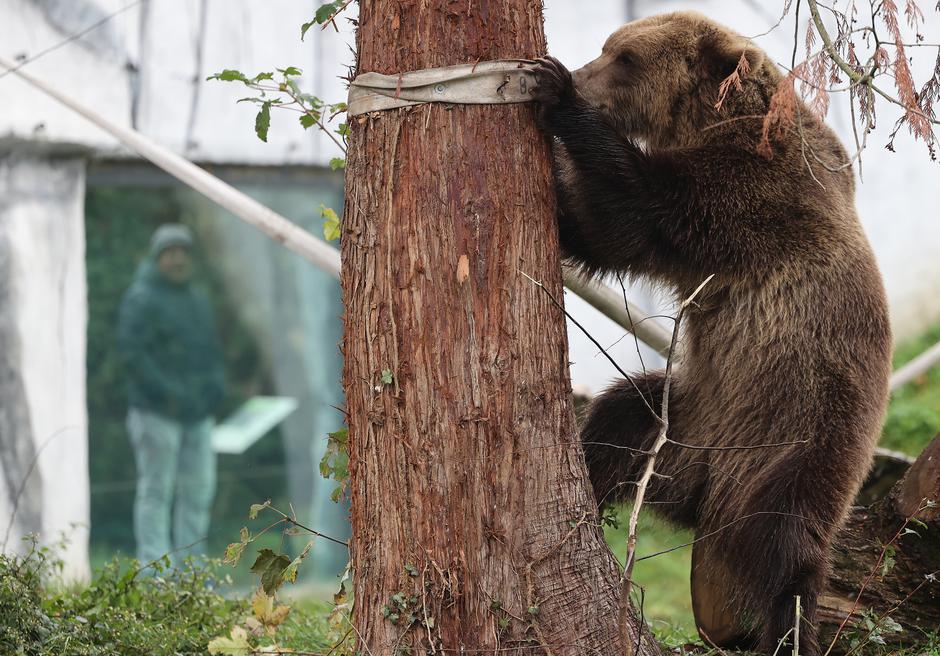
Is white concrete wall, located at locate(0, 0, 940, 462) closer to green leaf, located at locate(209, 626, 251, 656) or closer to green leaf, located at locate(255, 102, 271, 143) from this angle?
green leaf, located at locate(255, 102, 271, 143)

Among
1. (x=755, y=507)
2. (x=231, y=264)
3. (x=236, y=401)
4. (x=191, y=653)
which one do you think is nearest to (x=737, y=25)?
(x=231, y=264)

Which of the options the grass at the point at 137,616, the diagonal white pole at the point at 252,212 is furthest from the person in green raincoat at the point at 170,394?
the diagonal white pole at the point at 252,212

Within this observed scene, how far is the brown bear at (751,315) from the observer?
3436mm

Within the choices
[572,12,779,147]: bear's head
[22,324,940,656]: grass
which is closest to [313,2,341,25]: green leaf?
[572,12,779,147]: bear's head

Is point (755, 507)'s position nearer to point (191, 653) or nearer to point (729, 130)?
point (729, 130)

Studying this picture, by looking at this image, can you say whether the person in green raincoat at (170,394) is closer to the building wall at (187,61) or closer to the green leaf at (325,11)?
the building wall at (187,61)

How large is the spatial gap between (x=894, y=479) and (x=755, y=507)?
2498 millimetres

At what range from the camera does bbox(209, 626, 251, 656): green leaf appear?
3.05 meters

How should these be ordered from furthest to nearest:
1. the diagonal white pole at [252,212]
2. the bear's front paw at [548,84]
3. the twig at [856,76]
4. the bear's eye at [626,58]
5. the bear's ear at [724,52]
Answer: the diagonal white pole at [252,212]
the bear's eye at [626,58]
the bear's ear at [724,52]
the bear's front paw at [548,84]
the twig at [856,76]

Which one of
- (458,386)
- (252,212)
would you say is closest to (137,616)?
(252,212)

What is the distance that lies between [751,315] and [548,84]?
1.23 metres

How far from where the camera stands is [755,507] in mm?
3482

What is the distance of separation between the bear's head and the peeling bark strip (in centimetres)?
125

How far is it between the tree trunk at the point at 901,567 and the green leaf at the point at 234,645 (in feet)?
7.54
